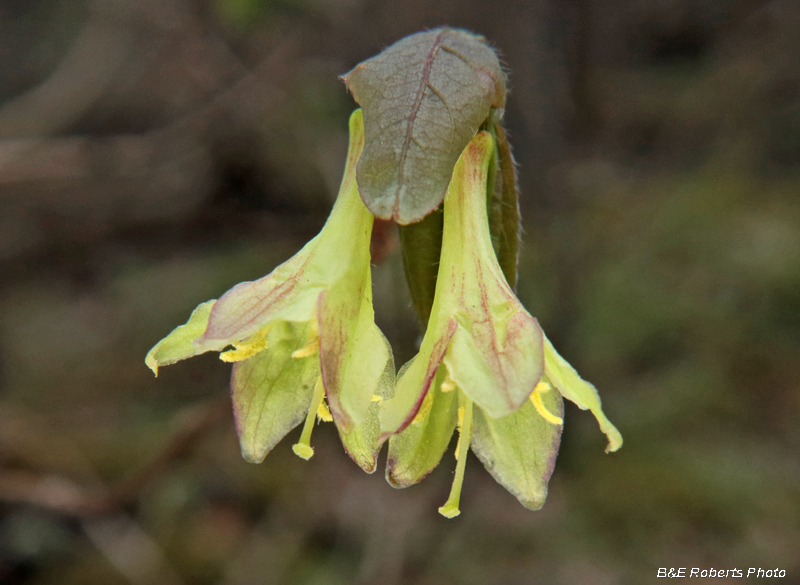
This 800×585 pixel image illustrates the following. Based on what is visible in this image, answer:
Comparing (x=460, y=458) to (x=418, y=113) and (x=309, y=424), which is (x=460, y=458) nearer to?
(x=309, y=424)

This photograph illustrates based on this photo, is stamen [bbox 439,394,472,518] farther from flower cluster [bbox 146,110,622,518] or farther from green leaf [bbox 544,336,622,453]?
green leaf [bbox 544,336,622,453]

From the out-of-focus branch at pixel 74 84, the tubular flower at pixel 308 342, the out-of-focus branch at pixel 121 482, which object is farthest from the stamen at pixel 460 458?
the out-of-focus branch at pixel 74 84

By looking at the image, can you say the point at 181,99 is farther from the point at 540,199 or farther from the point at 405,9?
the point at 540,199

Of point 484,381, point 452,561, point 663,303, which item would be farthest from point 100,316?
point 484,381

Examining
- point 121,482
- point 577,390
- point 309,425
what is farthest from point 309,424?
point 121,482

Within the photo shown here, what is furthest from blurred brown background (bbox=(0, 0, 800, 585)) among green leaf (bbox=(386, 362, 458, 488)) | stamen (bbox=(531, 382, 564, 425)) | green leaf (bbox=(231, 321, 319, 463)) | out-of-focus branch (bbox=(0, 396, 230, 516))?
stamen (bbox=(531, 382, 564, 425))

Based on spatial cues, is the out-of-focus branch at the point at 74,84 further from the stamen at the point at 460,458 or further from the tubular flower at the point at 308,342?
the stamen at the point at 460,458
